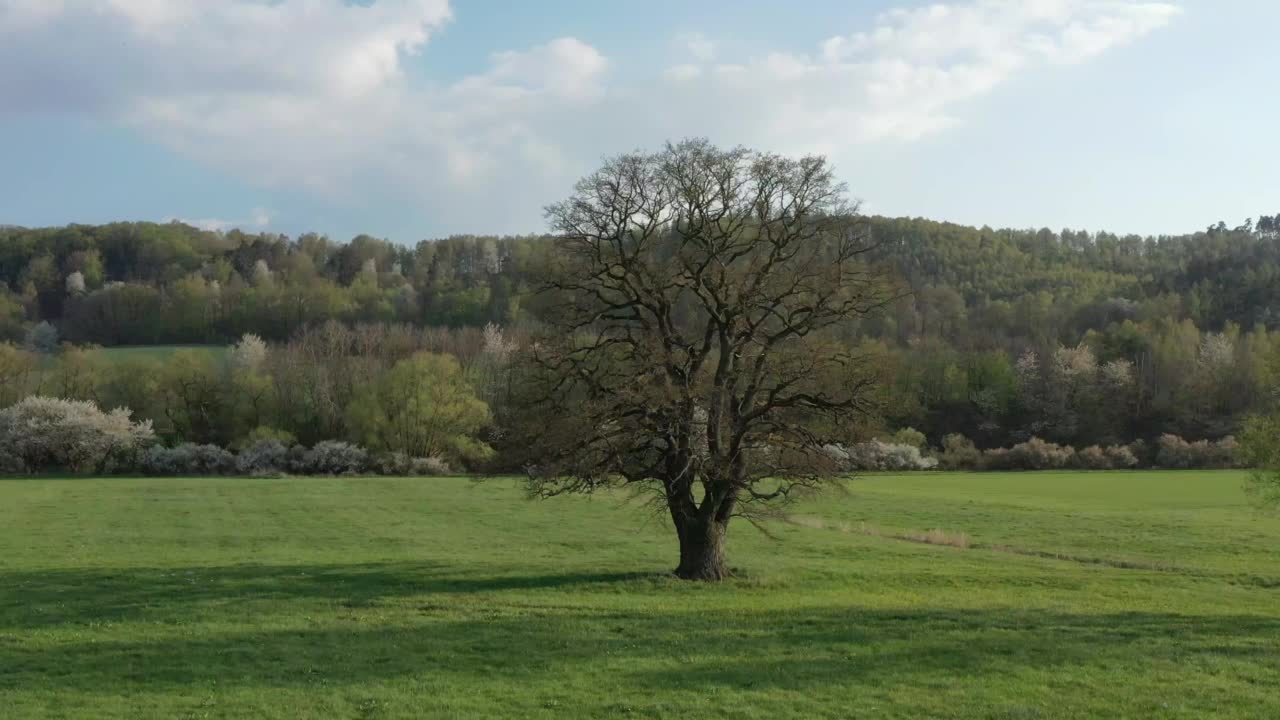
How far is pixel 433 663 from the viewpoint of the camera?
54.7 ft

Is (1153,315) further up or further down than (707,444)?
further up

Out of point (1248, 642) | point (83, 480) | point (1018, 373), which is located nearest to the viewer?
point (1248, 642)

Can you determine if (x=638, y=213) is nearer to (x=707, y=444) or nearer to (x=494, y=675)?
(x=707, y=444)

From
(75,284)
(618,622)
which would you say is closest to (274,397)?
(75,284)

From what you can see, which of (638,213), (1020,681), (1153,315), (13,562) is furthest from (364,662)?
(1153,315)

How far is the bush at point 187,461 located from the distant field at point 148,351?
76.3 feet

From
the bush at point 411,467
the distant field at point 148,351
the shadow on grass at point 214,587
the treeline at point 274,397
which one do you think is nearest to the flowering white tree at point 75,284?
the distant field at point 148,351

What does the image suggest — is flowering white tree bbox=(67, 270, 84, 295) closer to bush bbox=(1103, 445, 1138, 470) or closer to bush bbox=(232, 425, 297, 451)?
bush bbox=(232, 425, 297, 451)

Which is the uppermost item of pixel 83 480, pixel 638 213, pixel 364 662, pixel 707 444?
pixel 638 213

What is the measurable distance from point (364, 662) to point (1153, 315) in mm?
145564

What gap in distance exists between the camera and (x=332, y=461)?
87.5 m

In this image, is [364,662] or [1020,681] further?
[364,662]

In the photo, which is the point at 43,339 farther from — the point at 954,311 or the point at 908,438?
the point at 954,311

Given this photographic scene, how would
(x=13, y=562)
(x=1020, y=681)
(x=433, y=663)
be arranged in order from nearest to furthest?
(x=1020, y=681), (x=433, y=663), (x=13, y=562)
